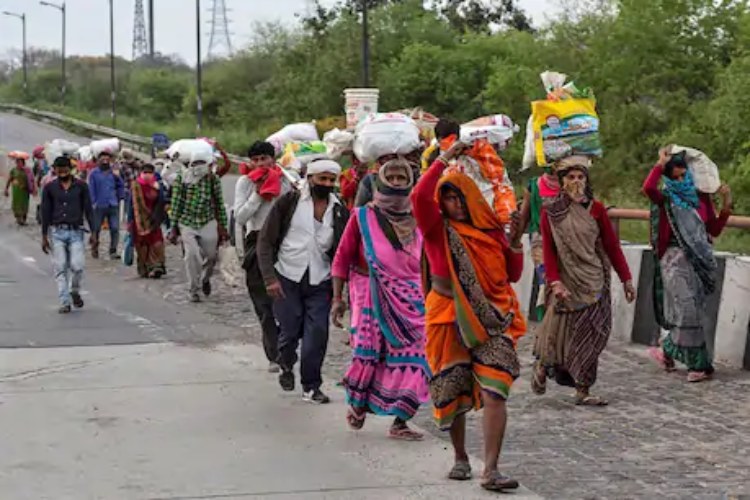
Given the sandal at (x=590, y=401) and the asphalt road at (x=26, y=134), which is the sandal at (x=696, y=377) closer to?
the sandal at (x=590, y=401)

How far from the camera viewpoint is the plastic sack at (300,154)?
989 centimetres

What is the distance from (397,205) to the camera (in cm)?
779

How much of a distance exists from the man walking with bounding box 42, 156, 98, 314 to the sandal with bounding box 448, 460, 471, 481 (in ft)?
27.9

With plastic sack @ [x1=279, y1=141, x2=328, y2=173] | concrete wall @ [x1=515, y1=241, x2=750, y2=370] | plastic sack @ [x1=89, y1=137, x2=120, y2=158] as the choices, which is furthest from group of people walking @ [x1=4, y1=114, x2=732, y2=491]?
plastic sack @ [x1=89, y1=137, x2=120, y2=158]

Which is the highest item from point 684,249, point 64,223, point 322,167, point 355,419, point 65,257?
point 322,167

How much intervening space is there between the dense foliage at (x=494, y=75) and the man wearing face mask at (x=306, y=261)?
7.72 meters

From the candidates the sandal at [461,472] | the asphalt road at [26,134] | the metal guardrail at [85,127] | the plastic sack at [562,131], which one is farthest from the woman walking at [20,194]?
the asphalt road at [26,134]

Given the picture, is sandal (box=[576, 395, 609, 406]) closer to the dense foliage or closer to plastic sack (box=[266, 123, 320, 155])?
plastic sack (box=[266, 123, 320, 155])

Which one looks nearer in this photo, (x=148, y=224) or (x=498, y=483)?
(x=498, y=483)

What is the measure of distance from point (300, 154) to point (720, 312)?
3.43 meters

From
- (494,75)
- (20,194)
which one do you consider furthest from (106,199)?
(494,75)

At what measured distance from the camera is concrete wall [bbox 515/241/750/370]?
10.1 m

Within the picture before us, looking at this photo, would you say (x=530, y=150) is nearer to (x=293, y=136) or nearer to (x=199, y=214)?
(x=293, y=136)

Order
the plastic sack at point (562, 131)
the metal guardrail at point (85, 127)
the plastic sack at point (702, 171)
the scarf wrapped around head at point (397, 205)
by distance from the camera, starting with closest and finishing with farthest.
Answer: the scarf wrapped around head at point (397, 205), the plastic sack at point (562, 131), the plastic sack at point (702, 171), the metal guardrail at point (85, 127)
